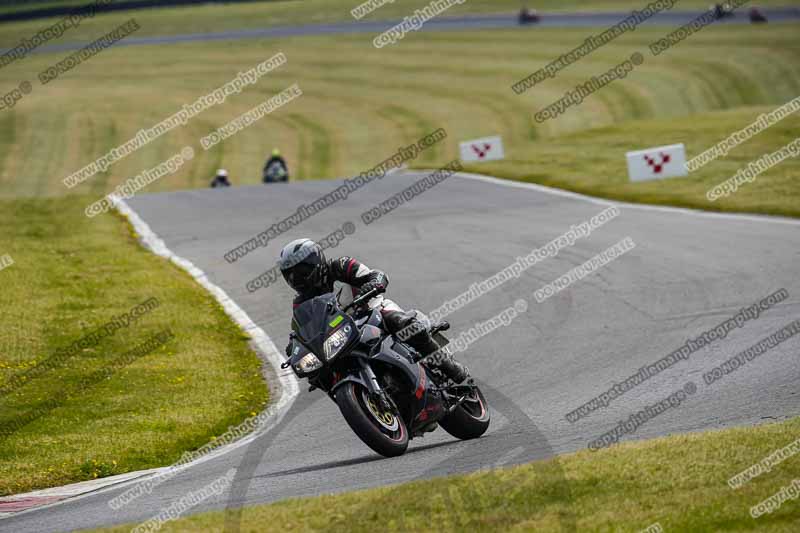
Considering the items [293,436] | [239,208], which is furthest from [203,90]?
[293,436]

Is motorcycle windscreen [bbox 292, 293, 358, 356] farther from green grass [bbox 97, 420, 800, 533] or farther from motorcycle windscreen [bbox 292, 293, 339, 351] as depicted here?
green grass [bbox 97, 420, 800, 533]

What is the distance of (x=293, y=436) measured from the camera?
392 inches

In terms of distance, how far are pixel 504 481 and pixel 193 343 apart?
812cm

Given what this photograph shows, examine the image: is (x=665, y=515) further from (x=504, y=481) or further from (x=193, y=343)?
(x=193, y=343)

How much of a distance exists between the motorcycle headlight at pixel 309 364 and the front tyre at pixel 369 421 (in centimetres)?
26

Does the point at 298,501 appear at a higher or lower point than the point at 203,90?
higher

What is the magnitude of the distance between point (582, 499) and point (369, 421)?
6.75 ft

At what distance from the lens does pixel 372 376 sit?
8.29m

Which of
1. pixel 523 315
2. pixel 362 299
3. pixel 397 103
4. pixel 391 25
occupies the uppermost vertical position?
pixel 362 299

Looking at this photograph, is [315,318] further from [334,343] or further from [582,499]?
[582,499]

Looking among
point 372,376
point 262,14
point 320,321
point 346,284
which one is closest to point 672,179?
point 346,284

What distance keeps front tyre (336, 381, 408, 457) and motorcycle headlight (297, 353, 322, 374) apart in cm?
26

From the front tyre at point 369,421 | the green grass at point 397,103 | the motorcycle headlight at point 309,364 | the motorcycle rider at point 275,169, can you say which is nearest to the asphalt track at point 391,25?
the green grass at point 397,103

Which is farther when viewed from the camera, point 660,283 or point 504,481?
point 660,283
